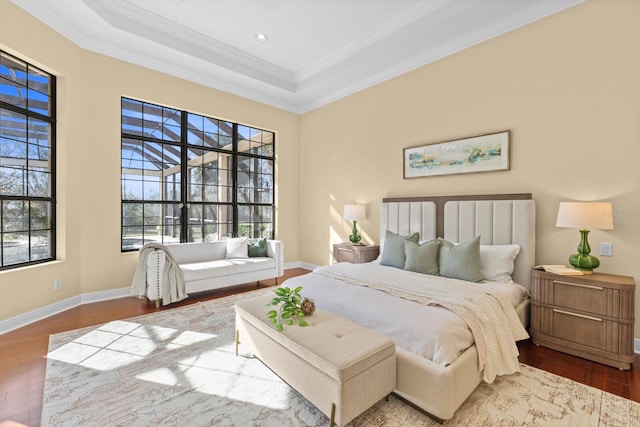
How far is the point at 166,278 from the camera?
148 inches

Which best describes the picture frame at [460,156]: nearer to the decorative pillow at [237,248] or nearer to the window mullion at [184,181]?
the decorative pillow at [237,248]

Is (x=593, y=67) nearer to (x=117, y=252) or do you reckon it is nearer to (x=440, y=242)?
(x=440, y=242)

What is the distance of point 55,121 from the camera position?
369cm

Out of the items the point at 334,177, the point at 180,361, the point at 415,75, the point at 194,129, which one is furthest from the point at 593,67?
the point at 194,129

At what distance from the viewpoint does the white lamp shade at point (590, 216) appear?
100.0 inches

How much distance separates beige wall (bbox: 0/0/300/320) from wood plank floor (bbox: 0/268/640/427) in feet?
1.40

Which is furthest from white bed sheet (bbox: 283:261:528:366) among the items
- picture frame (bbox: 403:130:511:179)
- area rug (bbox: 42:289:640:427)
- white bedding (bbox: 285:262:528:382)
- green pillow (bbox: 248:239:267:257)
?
green pillow (bbox: 248:239:267:257)

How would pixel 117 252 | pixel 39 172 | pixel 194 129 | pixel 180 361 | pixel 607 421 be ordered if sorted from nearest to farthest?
pixel 607 421 < pixel 180 361 < pixel 39 172 < pixel 117 252 < pixel 194 129

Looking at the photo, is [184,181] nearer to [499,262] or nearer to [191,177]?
[191,177]

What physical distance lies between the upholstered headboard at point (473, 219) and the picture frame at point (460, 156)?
1.21 feet

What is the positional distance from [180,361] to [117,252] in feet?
8.30

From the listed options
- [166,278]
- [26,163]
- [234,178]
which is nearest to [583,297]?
[166,278]

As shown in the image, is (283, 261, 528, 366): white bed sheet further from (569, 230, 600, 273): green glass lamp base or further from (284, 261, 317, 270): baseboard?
(284, 261, 317, 270): baseboard

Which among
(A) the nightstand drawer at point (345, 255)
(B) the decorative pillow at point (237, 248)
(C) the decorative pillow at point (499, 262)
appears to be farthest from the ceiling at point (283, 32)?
(A) the nightstand drawer at point (345, 255)
